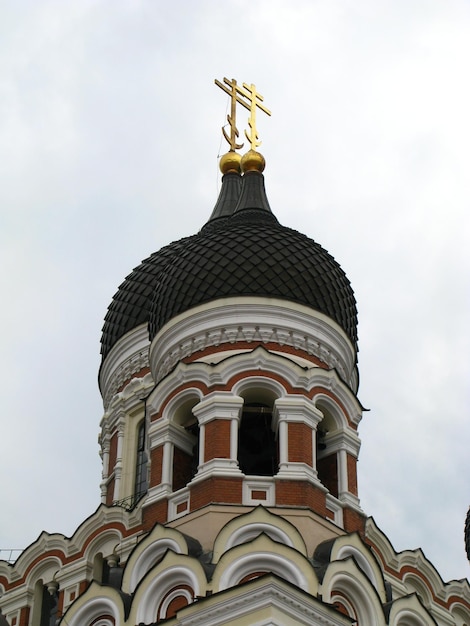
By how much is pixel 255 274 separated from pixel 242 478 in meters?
3.42

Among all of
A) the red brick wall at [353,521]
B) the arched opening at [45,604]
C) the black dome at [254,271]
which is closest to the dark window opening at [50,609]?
the arched opening at [45,604]

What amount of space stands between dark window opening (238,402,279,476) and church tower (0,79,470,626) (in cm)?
2

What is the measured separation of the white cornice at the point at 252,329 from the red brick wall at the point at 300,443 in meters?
1.51

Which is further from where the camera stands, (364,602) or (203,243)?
(203,243)

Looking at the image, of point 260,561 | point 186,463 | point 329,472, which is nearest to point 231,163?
point 186,463

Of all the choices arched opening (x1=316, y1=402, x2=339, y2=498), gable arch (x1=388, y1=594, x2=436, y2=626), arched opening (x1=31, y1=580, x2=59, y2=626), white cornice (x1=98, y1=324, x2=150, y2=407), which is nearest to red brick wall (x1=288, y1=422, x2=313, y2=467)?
arched opening (x1=316, y1=402, x2=339, y2=498)

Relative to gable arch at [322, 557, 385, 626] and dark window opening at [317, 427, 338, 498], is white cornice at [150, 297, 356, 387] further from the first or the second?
gable arch at [322, 557, 385, 626]

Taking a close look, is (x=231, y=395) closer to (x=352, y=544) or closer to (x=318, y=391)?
(x=318, y=391)

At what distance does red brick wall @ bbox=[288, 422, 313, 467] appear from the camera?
22.0 m

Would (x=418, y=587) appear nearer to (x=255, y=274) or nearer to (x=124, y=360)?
(x=255, y=274)

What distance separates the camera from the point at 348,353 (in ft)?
79.6

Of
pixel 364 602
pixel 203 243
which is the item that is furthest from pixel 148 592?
pixel 203 243

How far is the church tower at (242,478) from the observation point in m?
20.3

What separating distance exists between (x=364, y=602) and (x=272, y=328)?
446 centimetres
